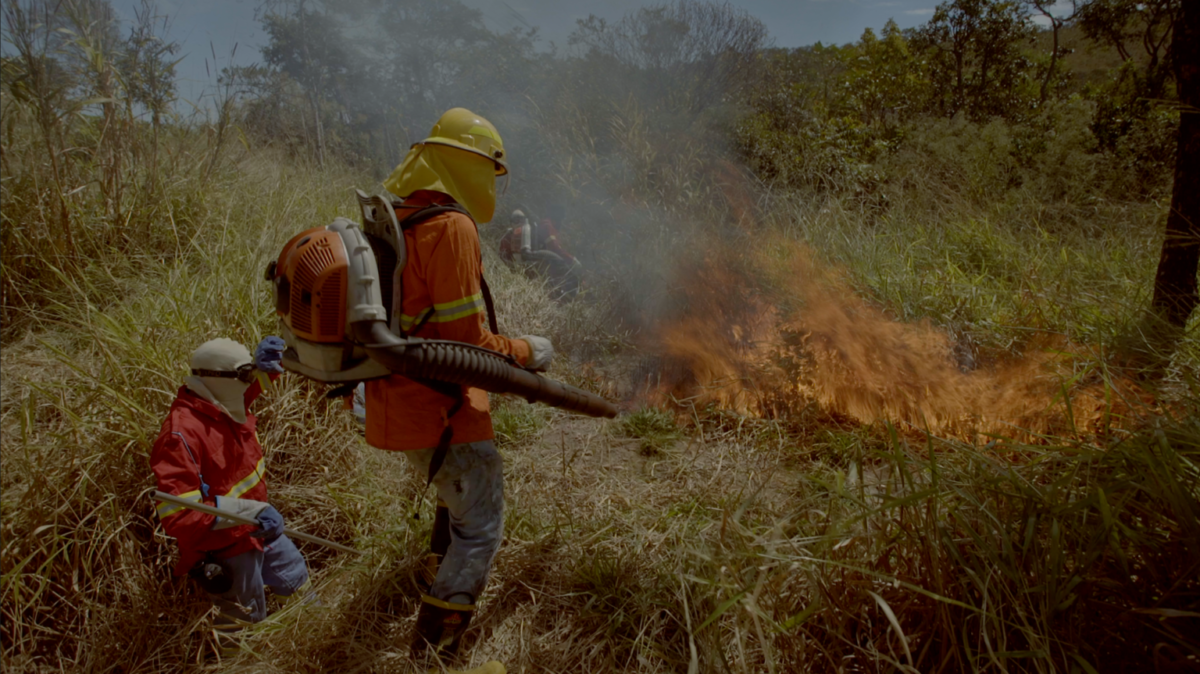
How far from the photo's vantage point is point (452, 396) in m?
2.00

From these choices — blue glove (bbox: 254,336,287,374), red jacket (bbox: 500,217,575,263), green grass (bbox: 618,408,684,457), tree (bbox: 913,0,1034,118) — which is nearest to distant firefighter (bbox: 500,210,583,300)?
red jacket (bbox: 500,217,575,263)

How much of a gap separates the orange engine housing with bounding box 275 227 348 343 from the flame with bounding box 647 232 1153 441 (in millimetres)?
2571

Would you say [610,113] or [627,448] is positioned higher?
[610,113]

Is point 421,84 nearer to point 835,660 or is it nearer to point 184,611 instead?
point 184,611

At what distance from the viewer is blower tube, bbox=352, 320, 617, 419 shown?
1.71 m

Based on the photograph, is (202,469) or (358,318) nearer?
(358,318)

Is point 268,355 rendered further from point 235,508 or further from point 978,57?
point 978,57

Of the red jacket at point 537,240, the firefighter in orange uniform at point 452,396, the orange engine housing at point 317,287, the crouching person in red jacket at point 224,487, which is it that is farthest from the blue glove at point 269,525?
the red jacket at point 537,240

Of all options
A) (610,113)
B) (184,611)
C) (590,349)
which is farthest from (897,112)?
(184,611)

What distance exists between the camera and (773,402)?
11.7 ft

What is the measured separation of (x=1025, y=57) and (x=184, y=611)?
39.9ft

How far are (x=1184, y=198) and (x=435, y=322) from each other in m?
3.66

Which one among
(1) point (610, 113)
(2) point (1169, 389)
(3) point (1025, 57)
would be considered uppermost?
(3) point (1025, 57)

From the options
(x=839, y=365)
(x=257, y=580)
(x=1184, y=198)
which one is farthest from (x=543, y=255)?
(x=1184, y=198)
